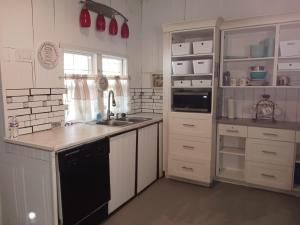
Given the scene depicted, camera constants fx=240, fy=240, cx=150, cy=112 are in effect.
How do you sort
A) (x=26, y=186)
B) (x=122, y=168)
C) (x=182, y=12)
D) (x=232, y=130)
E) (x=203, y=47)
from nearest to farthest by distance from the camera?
(x=26, y=186), (x=122, y=168), (x=203, y=47), (x=232, y=130), (x=182, y=12)

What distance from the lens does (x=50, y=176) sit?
1890mm

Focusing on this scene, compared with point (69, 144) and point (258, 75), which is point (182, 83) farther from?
point (69, 144)

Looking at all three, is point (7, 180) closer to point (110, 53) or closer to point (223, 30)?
point (110, 53)

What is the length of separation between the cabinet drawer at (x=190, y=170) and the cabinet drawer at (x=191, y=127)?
403mm

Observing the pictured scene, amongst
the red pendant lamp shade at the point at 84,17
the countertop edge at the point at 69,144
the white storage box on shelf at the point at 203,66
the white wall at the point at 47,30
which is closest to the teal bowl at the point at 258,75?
the white storage box on shelf at the point at 203,66

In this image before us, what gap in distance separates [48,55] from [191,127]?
1980 millimetres

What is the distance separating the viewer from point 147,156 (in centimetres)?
321

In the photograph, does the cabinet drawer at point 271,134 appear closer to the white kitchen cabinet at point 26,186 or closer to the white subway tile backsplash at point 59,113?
the white subway tile backsplash at point 59,113

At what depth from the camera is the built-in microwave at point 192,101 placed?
3.17m

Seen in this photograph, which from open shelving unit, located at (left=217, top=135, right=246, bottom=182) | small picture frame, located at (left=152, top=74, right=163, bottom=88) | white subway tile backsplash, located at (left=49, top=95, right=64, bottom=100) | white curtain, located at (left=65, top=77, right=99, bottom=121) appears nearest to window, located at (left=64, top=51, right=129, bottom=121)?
white curtain, located at (left=65, top=77, right=99, bottom=121)

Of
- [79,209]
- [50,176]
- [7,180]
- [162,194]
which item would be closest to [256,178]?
[162,194]

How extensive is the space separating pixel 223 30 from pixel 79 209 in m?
2.75

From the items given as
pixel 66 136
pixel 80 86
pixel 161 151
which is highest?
pixel 80 86

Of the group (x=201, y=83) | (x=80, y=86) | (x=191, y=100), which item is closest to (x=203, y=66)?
(x=201, y=83)
